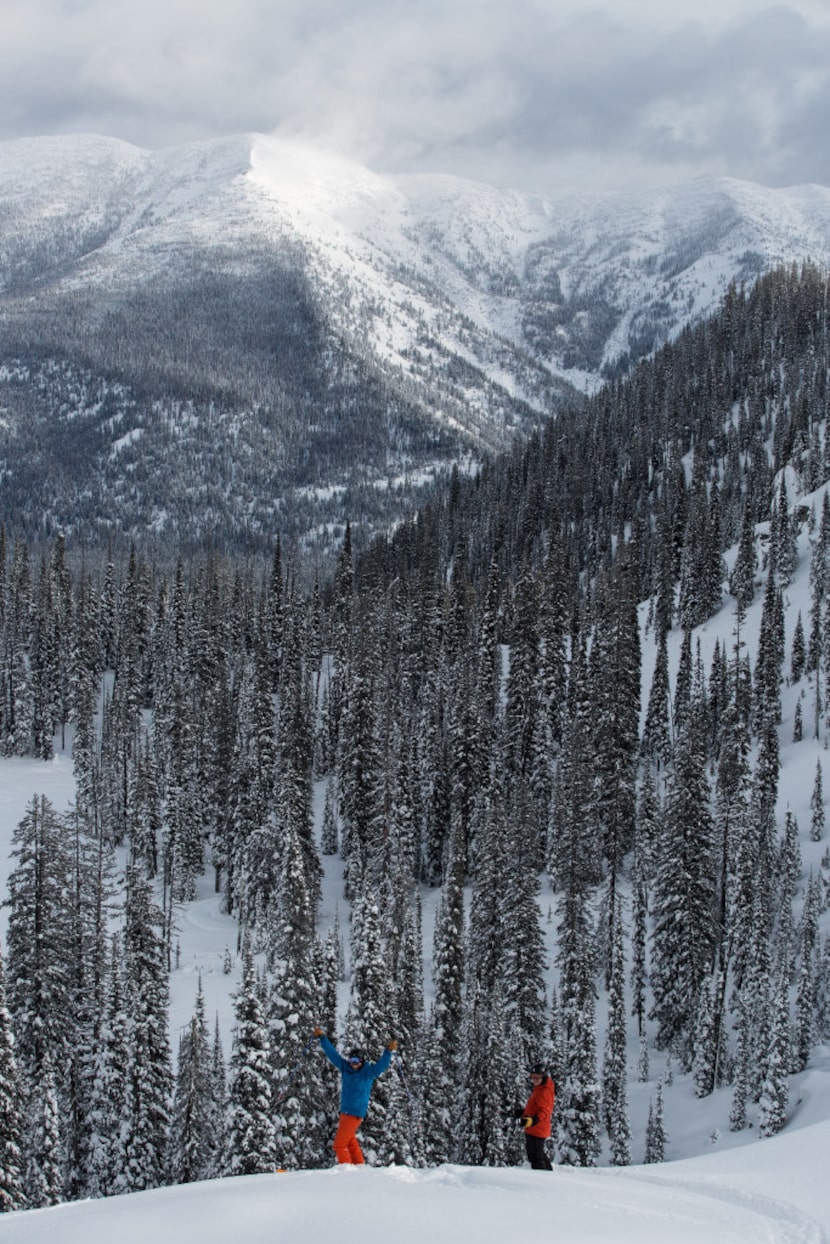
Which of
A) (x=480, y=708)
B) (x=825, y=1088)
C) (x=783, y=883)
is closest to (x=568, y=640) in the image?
(x=480, y=708)

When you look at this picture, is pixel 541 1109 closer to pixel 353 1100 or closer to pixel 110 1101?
pixel 353 1100

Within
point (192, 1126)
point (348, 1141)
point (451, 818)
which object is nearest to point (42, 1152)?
point (192, 1126)


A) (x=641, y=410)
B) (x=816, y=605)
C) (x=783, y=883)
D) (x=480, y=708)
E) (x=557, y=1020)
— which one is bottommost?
(x=557, y=1020)

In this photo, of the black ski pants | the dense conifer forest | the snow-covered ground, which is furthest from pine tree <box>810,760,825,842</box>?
the black ski pants

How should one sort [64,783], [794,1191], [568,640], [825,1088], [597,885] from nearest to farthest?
[794,1191]
[825,1088]
[597,885]
[64,783]
[568,640]

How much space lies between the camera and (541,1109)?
624 inches

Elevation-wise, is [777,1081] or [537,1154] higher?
[537,1154]

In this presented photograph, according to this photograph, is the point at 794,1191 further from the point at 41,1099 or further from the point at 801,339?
the point at 801,339

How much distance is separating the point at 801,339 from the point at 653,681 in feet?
380

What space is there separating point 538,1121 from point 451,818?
61.6 m

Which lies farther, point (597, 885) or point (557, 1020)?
point (597, 885)

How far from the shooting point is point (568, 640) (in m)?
112

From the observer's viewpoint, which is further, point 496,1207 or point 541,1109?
point 541,1109

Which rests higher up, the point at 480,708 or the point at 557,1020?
the point at 480,708
